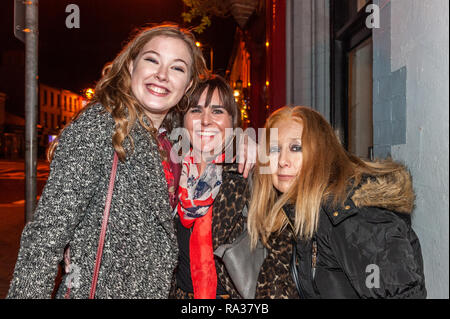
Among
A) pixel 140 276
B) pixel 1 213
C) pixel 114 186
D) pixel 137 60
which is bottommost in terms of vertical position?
pixel 1 213

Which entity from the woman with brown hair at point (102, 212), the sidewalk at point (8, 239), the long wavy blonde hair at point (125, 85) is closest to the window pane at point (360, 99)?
the long wavy blonde hair at point (125, 85)

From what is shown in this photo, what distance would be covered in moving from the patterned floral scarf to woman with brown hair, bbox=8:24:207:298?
1.93ft

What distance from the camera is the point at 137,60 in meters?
2.00

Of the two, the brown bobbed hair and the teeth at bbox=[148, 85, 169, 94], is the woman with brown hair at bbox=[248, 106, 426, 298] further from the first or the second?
the brown bobbed hair

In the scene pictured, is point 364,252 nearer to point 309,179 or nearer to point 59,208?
point 309,179

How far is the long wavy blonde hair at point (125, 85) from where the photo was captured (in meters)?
1.64

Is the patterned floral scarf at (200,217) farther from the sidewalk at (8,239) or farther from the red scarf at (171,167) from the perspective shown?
the sidewalk at (8,239)

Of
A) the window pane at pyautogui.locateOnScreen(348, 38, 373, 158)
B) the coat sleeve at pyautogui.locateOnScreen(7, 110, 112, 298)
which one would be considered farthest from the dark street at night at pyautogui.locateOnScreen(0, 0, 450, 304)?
the window pane at pyautogui.locateOnScreen(348, 38, 373, 158)

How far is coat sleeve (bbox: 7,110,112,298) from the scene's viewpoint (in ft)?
4.34

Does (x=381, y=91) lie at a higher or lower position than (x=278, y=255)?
higher

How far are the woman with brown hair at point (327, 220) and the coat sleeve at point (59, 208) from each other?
2.97 ft

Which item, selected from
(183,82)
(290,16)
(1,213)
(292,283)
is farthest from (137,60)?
(1,213)
